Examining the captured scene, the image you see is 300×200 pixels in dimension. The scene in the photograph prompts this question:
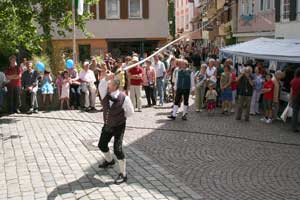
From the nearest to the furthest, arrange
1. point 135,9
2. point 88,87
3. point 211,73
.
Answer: point 211,73 → point 88,87 → point 135,9

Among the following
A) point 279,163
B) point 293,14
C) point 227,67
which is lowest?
point 279,163

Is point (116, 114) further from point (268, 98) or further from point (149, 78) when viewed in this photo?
point (149, 78)

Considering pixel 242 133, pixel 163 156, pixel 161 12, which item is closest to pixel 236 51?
pixel 242 133

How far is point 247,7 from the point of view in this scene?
37531mm

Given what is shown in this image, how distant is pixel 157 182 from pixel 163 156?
6.44ft

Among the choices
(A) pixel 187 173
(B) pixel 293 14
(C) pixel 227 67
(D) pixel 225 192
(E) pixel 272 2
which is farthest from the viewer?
(E) pixel 272 2

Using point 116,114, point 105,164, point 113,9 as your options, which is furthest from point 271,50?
point 113,9

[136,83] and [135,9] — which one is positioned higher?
[135,9]

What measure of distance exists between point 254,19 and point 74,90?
67.4 feet

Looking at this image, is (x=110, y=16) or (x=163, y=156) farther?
(x=110, y=16)

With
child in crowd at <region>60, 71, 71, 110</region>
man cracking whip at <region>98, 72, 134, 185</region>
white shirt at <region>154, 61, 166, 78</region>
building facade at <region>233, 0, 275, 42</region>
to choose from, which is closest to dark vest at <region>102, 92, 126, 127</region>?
man cracking whip at <region>98, 72, 134, 185</region>

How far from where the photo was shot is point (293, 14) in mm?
23781

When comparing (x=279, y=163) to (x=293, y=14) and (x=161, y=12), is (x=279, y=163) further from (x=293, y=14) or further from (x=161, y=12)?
(x=161, y=12)

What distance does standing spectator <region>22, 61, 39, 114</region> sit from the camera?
1669 centimetres
